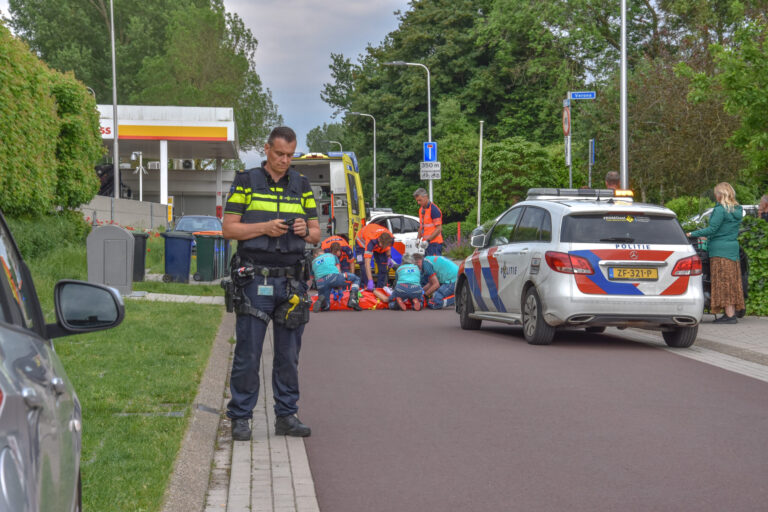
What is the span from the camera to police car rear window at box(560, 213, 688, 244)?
12.5 m

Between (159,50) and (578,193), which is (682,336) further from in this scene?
(159,50)

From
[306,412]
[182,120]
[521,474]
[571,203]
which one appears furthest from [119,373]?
[182,120]

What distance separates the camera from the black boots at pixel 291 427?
7.52m

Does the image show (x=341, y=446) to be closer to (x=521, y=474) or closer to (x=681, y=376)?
(x=521, y=474)

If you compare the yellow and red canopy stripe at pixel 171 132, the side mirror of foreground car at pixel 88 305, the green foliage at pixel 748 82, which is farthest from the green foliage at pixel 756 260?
the yellow and red canopy stripe at pixel 171 132

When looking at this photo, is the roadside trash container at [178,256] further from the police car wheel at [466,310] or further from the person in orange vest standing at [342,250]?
the police car wheel at [466,310]

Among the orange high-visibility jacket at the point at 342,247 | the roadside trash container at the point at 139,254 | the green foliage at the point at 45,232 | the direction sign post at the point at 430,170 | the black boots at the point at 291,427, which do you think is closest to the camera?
the black boots at the point at 291,427

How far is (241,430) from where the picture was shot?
24.1 ft

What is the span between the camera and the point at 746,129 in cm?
2098

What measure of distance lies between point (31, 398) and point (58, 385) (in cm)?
50

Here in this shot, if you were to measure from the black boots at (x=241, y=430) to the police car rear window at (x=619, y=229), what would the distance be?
19.9 feet

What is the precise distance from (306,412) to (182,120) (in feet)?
165

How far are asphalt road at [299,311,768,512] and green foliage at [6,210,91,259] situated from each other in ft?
29.5

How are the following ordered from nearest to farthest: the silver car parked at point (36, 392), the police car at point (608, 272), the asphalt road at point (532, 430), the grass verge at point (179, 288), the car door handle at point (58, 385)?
1. the silver car parked at point (36, 392)
2. the car door handle at point (58, 385)
3. the asphalt road at point (532, 430)
4. the police car at point (608, 272)
5. the grass verge at point (179, 288)
